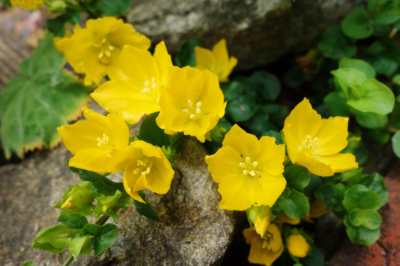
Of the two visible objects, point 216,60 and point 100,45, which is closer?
point 100,45

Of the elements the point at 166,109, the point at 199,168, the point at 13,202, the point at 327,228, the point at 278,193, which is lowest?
the point at 327,228

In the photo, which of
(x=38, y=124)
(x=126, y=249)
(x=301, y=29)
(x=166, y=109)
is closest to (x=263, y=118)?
(x=301, y=29)

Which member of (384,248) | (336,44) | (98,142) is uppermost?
(98,142)

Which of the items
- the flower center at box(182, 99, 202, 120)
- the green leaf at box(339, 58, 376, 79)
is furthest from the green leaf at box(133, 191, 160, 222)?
the green leaf at box(339, 58, 376, 79)

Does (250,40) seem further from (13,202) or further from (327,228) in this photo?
(13,202)

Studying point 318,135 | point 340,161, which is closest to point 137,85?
point 318,135

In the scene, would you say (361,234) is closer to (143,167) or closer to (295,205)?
(295,205)
